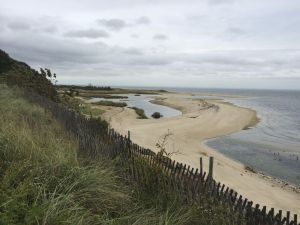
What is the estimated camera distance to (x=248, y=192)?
12.8 metres

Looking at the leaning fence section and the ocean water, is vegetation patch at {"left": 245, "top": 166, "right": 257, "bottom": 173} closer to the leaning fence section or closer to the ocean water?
the ocean water

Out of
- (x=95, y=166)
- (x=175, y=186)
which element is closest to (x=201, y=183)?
(x=175, y=186)

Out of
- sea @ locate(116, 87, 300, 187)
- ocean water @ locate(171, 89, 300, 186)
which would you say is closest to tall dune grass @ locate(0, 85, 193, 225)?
sea @ locate(116, 87, 300, 187)

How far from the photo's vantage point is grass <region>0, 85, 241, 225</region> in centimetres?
420

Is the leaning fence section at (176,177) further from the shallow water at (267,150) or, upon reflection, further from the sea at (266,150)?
the shallow water at (267,150)

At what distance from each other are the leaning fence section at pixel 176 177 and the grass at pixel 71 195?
0.14 m

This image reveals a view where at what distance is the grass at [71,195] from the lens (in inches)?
165

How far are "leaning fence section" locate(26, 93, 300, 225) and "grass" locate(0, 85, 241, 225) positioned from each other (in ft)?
0.45

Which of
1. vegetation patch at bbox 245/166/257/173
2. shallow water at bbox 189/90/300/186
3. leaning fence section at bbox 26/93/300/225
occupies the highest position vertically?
leaning fence section at bbox 26/93/300/225

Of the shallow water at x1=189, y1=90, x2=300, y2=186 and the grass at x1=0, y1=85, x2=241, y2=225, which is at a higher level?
the grass at x1=0, y1=85, x2=241, y2=225

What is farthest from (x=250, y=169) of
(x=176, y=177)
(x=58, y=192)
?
(x=58, y=192)

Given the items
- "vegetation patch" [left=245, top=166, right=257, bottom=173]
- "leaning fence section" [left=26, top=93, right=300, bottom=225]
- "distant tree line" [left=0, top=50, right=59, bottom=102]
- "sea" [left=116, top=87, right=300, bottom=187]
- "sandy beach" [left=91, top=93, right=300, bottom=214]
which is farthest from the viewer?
"distant tree line" [left=0, top=50, right=59, bottom=102]

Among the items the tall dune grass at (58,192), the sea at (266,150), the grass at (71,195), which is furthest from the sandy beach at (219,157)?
the tall dune grass at (58,192)

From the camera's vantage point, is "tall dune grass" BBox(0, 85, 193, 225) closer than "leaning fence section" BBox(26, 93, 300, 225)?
Yes
